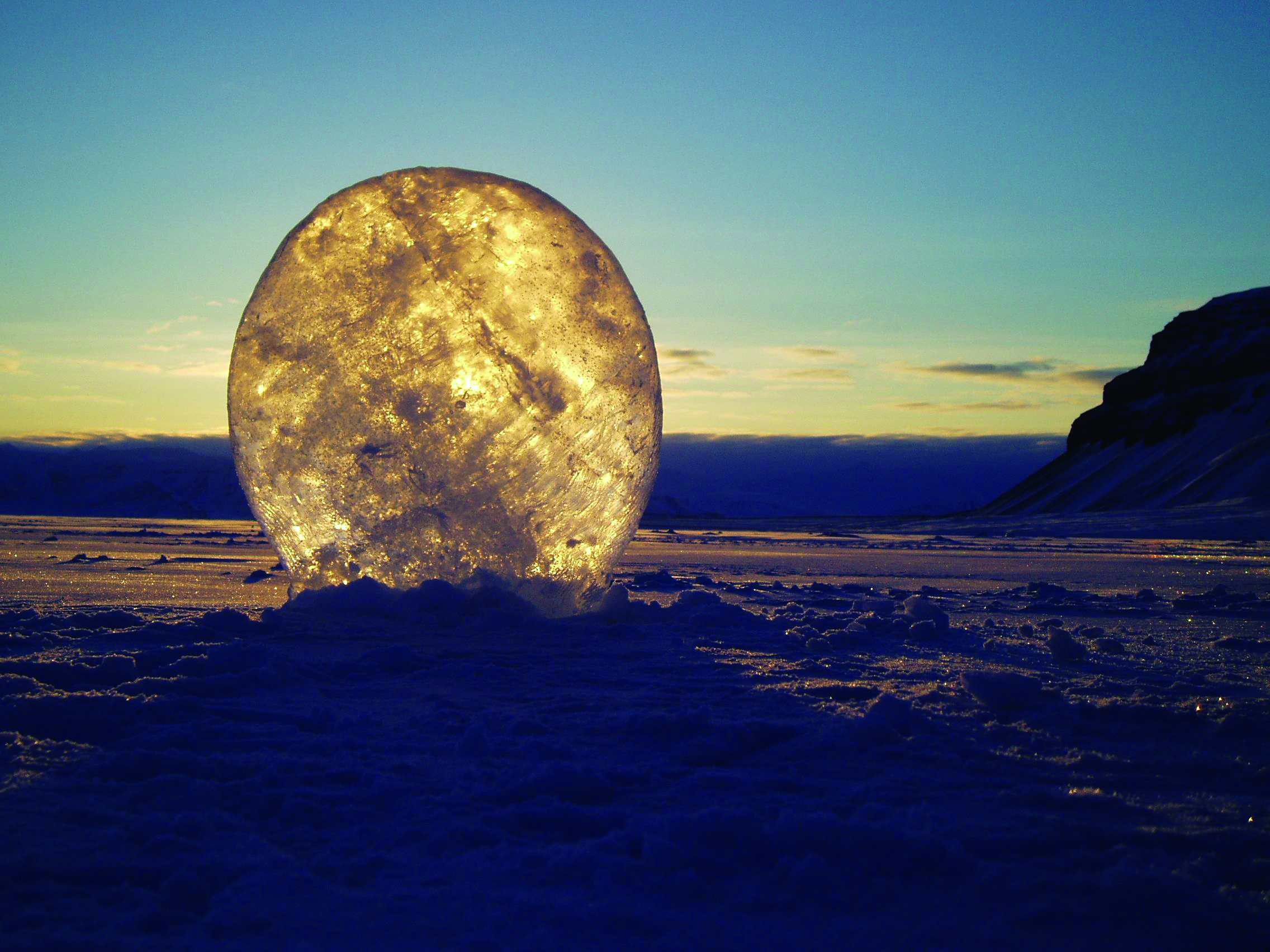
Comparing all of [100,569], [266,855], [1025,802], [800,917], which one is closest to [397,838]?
[266,855]

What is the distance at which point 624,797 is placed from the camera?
2.35 metres

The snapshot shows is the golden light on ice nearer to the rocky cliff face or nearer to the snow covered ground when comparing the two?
the snow covered ground

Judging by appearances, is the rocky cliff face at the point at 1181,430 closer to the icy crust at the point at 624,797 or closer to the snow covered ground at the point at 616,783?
the snow covered ground at the point at 616,783

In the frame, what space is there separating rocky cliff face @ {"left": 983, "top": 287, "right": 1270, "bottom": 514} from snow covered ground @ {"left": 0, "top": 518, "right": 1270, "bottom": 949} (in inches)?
1700

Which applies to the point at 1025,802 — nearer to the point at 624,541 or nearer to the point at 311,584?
the point at 624,541

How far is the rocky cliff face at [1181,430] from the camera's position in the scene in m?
49.9

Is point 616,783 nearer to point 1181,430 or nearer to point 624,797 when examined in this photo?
point 624,797

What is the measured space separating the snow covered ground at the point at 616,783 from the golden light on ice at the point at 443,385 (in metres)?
0.38

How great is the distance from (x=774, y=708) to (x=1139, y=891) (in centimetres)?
143

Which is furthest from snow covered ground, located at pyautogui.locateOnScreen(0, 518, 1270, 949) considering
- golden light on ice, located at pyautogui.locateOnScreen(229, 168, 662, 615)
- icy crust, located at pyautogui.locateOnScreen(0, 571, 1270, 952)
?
golden light on ice, located at pyautogui.locateOnScreen(229, 168, 662, 615)

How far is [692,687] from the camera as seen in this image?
3.51 metres

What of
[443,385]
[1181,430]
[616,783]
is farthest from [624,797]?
[1181,430]

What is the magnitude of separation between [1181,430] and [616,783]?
66.9 m

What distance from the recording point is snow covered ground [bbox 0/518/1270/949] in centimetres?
175
